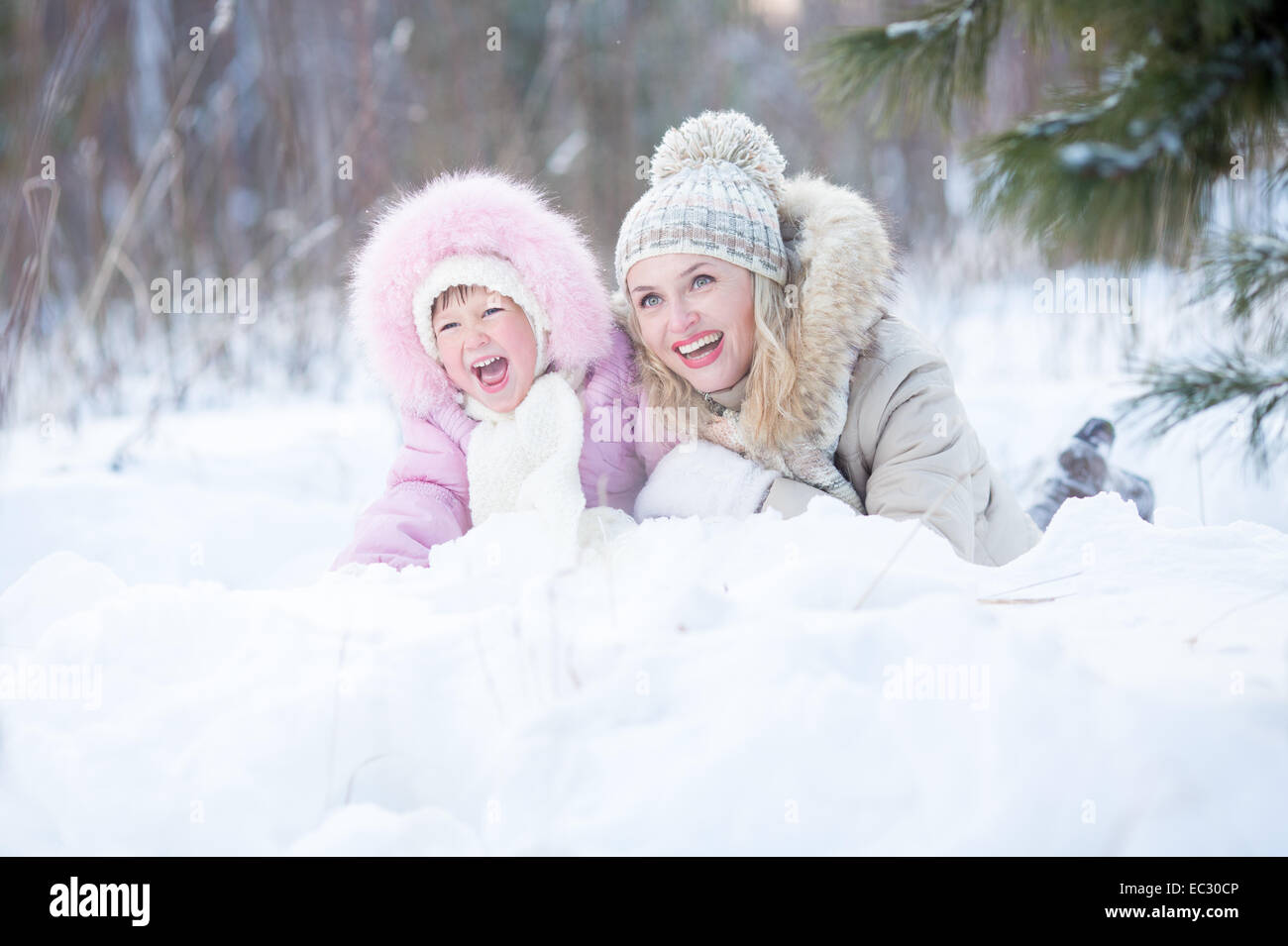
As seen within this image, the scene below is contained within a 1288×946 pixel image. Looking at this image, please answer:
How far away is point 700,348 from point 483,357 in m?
0.52

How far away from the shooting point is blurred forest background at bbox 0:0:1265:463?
11.9 ft

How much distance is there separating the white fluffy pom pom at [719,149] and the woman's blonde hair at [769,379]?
23 cm

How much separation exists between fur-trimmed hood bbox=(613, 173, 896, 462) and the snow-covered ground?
410 millimetres

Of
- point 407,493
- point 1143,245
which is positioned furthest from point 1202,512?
point 407,493

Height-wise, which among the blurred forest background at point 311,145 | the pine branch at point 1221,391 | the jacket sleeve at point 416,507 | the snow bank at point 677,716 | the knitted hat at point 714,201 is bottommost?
the snow bank at point 677,716

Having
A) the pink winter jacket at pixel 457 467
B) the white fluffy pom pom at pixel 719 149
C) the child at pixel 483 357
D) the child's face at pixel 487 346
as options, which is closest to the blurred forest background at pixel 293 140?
the white fluffy pom pom at pixel 719 149

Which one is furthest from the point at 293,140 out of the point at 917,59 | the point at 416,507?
the point at 917,59

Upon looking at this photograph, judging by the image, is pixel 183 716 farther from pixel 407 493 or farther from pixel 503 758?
pixel 407 493

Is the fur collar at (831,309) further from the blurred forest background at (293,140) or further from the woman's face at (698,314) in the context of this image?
the blurred forest background at (293,140)

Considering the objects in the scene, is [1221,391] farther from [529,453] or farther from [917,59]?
[529,453]

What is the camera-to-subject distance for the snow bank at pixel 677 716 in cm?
117

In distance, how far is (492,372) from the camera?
8.00 feet

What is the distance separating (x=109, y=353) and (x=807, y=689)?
450cm

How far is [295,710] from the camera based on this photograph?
1.39 metres
